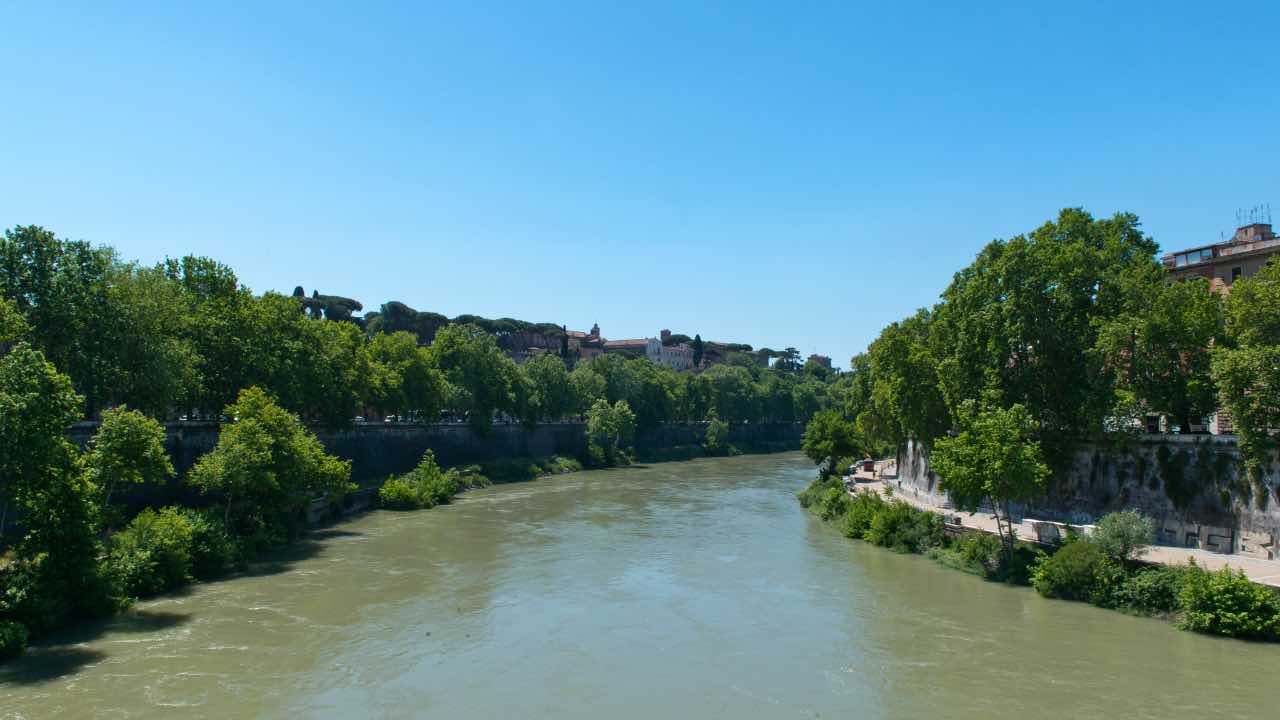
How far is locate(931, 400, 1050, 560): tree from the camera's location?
27016mm

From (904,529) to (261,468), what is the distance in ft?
85.2

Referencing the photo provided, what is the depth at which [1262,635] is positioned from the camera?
2077cm

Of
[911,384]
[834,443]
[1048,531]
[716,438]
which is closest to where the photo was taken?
[1048,531]

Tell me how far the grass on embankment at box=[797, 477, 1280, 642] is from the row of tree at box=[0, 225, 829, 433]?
28.9 m

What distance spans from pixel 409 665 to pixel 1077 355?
2719 centimetres

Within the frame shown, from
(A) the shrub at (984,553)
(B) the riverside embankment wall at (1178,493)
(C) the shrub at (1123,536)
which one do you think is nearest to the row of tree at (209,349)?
(A) the shrub at (984,553)

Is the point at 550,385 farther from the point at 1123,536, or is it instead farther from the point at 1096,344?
the point at 1123,536

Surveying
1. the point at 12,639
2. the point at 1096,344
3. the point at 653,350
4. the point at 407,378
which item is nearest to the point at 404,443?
the point at 407,378

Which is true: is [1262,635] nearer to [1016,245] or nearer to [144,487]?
[1016,245]

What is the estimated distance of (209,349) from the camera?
4078 cm

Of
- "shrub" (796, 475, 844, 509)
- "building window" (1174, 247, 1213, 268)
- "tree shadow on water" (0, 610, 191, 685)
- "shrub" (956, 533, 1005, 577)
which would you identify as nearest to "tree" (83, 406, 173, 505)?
"tree shadow on water" (0, 610, 191, 685)

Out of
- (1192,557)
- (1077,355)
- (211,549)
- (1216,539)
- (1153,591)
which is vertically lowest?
(211,549)

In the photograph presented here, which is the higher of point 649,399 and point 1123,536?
point 649,399

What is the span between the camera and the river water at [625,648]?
1772 centimetres
